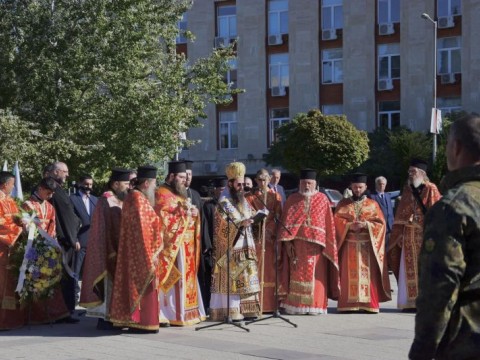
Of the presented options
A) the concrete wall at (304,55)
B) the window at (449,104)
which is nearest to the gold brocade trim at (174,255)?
the window at (449,104)

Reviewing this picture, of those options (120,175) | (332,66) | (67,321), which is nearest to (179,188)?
(120,175)

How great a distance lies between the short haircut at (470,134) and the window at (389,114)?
41952mm

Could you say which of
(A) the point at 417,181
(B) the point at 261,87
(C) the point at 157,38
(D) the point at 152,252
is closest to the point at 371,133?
(B) the point at 261,87

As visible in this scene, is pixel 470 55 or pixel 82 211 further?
pixel 470 55

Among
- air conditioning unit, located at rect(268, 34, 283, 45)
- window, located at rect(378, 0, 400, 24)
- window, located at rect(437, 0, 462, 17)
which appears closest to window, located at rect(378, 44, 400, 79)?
window, located at rect(378, 0, 400, 24)

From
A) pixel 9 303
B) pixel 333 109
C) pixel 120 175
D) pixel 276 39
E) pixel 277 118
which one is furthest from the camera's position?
pixel 277 118

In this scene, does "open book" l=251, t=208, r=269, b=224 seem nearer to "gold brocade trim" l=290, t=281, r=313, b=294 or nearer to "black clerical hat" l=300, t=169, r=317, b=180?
"gold brocade trim" l=290, t=281, r=313, b=294

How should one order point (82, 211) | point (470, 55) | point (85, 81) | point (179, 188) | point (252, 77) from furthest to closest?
point (252, 77) < point (470, 55) < point (85, 81) < point (82, 211) < point (179, 188)

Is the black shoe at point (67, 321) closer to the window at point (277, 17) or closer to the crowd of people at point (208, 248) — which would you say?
the crowd of people at point (208, 248)

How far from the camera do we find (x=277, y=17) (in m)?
48.3

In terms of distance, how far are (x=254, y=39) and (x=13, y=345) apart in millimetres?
39638

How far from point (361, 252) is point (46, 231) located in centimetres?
475

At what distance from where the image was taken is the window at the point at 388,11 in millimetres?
45438

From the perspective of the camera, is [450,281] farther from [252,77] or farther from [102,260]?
[252,77]
